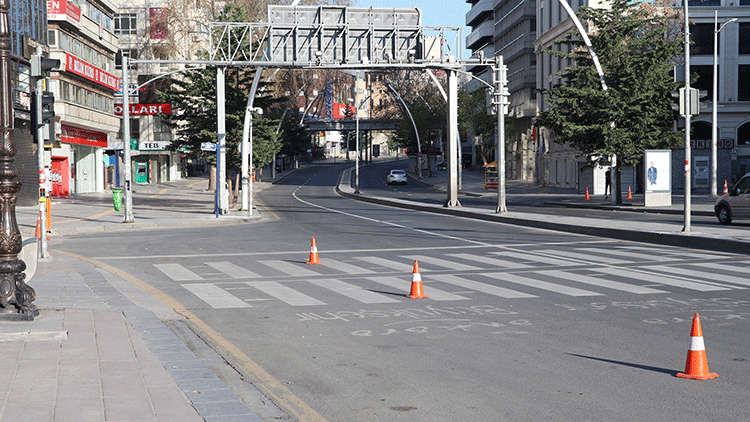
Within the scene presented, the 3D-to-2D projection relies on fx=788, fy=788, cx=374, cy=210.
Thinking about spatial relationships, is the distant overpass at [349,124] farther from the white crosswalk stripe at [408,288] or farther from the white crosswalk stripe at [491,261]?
the white crosswalk stripe at [408,288]

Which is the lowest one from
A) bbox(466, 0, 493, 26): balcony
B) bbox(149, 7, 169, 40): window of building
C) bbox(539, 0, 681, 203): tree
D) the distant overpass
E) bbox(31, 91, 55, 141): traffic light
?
bbox(31, 91, 55, 141): traffic light

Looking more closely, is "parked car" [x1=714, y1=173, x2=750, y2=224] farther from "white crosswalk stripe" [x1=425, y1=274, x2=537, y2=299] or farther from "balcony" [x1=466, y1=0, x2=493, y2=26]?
"balcony" [x1=466, y1=0, x2=493, y2=26]

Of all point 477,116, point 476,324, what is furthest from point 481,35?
point 476,324

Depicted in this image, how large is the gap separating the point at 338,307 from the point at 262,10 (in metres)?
53.3

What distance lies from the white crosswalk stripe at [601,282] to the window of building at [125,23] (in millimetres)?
67770

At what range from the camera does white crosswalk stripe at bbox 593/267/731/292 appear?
1188cm

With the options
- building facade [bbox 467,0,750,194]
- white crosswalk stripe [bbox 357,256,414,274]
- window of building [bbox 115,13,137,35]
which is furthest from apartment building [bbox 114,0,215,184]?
white crosswalk stripe [bbox 357,256,414,274]

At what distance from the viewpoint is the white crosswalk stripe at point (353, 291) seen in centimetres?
1123

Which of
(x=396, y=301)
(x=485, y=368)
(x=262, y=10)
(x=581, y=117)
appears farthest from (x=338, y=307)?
(x=262, y=10)

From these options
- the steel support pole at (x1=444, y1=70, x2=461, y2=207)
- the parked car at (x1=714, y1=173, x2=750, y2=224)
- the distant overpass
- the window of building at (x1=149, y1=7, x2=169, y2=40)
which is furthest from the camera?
the distant overpass

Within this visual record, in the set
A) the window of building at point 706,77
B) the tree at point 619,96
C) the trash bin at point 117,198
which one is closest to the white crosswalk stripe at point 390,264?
the trash bin at point 117,198

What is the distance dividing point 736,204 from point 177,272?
1847 centimetres

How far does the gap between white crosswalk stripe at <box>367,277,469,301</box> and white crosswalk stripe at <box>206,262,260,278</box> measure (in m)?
2.27

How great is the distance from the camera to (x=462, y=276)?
13.8 m
